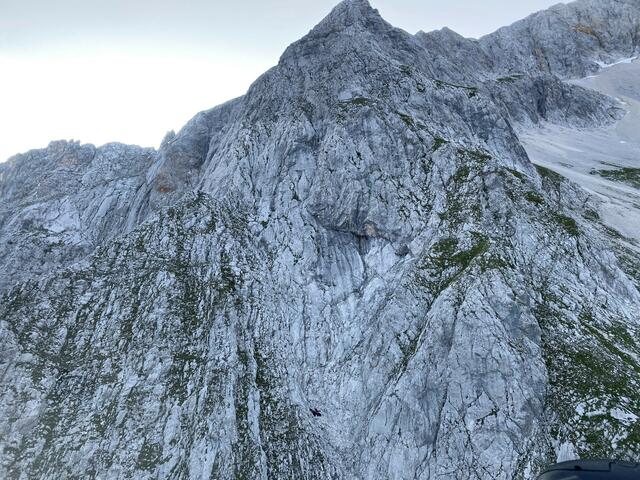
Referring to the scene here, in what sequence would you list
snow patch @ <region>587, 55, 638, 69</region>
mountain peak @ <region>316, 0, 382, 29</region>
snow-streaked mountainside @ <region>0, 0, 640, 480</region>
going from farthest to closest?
snow patch @ <region>587, 55, 638, 69</region> → mountain peak @ <region>316, 0, 382, 29</region> → snow-streaked mountainside @ <region>0, 0, 640, 480</region>

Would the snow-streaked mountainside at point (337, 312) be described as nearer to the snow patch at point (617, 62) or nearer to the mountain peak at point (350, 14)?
the mountain peak at point (350, 14)

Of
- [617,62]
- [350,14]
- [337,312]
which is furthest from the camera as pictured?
[617,62]

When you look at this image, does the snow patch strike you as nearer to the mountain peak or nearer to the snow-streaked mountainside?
the mountain peak

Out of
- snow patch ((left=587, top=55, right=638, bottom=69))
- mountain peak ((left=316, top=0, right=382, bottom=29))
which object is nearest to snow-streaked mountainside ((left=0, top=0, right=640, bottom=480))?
mountain peak ((left=316, top=0, right=382, bottom=29))

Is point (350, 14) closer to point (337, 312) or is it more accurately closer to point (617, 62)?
point (337, 312)

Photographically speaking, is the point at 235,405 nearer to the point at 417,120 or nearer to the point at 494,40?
the point at 417,120

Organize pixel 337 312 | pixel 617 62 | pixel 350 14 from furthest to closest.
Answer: pixel 617 62, pixel 350 14, pixel 337 312

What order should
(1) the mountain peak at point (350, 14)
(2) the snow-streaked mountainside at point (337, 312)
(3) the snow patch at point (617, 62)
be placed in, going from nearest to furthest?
1. (2) the snow-streaked mountainside at point (337, 312)
2. (1) the mountain peak at point (350, 14)
3. (3) the snow patch at point (617, 62)

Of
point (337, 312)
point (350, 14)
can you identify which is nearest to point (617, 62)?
point (350, 14)

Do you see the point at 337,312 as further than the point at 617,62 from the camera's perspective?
No

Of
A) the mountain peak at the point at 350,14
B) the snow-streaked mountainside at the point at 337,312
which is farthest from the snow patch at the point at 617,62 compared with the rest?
the snow-streaked mountainside at the point at 337,312
